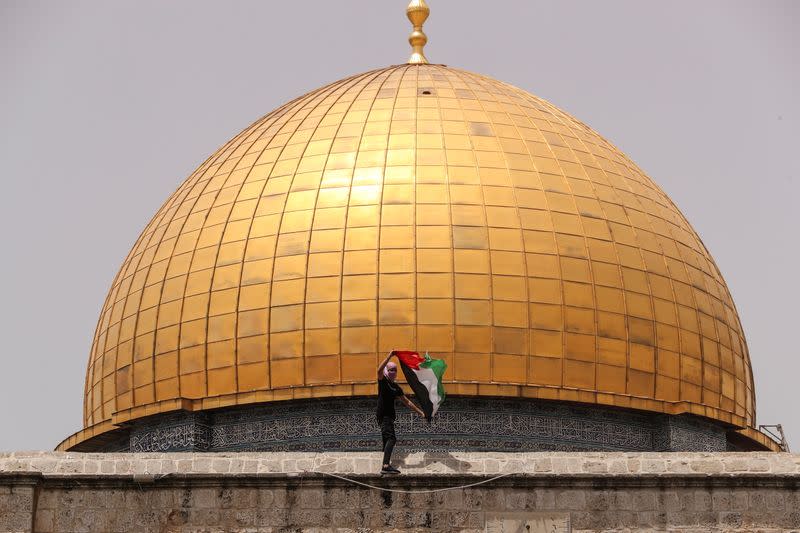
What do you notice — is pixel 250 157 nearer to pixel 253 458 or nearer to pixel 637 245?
pixel 637 245

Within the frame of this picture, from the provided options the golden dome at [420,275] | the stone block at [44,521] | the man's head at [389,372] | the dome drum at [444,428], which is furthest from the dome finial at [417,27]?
the stone block at [44,521]

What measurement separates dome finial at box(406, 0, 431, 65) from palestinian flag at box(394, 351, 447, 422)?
858cm

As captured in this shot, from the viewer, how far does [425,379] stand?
673 inches

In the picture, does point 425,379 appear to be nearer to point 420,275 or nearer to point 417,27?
point 420,275

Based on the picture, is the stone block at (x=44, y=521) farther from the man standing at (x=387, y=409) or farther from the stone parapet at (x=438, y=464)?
the man standing at (x=387, y=409)

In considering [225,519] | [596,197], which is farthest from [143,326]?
[225,519]

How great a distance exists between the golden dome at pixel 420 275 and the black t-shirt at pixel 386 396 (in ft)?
14.9

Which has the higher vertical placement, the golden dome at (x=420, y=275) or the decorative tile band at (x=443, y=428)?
the golden dome at (x=420, y=275)

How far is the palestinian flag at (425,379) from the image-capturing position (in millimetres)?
16922

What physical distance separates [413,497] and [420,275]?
5.62 meters

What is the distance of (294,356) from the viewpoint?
20.5 metres

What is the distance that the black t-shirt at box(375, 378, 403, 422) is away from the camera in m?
15.5

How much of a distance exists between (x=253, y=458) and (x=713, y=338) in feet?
26.5

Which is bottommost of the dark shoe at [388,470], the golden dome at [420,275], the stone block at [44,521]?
the stone block at [44,521]
